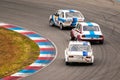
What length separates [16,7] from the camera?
4459cm

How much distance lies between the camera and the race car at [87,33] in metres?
32.6

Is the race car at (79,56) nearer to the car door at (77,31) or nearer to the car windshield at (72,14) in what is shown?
the car door at (77,31)

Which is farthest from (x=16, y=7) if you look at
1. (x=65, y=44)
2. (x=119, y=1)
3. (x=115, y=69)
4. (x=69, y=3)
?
(x=115, y=69)

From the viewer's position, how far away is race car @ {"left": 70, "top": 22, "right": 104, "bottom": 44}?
32562mm

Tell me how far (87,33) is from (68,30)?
4.84m

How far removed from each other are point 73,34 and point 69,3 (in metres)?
12.4

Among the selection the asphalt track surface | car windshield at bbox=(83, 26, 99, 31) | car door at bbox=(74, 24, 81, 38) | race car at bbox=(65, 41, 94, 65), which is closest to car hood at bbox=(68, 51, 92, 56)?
race car at bbox=(65, 41, 94, 65)

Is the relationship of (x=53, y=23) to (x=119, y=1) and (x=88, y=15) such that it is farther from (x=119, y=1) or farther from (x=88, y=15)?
(x=119, y=1)

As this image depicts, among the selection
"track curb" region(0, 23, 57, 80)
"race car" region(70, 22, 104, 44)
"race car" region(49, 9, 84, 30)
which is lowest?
"track curb" region(0, 23, 57, 80)

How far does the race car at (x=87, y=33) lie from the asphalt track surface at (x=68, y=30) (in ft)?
1.58

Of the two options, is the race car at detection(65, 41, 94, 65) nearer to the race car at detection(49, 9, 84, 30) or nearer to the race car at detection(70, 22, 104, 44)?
the race car at detection(70, 22, 104, 44)

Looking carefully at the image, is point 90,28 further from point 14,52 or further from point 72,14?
point 14,52

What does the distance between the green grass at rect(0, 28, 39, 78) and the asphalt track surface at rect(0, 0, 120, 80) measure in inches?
60.5

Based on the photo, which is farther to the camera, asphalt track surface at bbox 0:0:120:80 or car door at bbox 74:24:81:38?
car door at bbox 74:24:81:38
